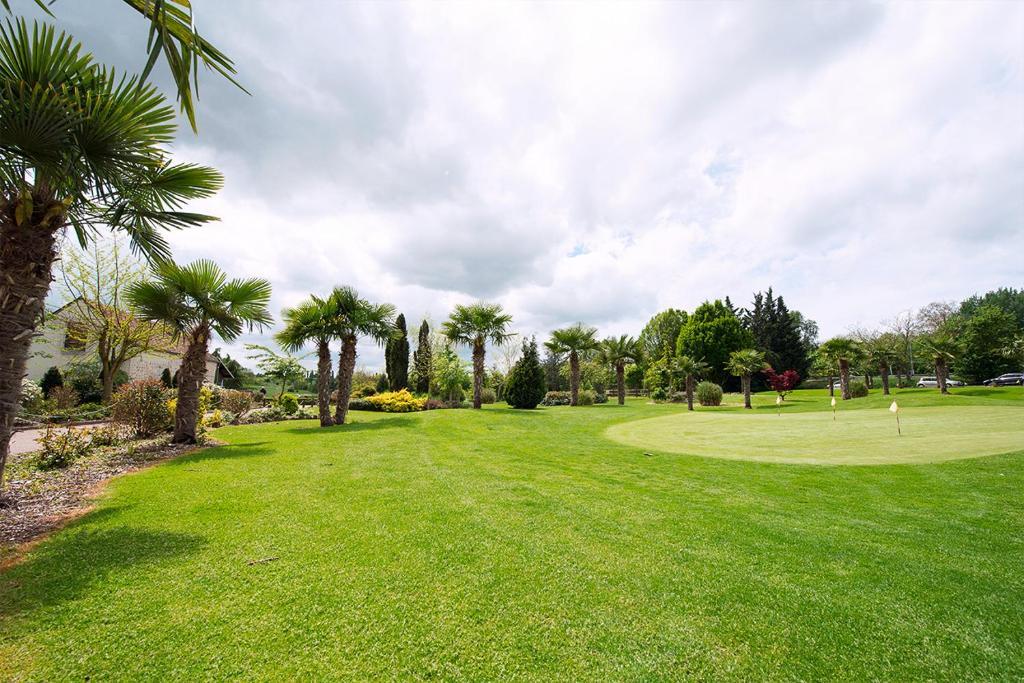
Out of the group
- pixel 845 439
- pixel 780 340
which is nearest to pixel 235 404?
pixel 845 439

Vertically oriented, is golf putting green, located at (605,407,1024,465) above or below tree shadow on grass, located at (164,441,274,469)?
below

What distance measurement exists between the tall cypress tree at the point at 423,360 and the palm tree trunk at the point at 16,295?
25986 mm

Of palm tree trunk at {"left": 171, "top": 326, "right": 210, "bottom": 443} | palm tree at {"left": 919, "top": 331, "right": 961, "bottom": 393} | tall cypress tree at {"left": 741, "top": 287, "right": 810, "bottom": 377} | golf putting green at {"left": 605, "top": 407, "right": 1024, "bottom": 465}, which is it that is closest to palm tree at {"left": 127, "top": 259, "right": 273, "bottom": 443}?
palm tree trunk at {"left": 171, "top": 326, "right": 210, "bottom": 443}

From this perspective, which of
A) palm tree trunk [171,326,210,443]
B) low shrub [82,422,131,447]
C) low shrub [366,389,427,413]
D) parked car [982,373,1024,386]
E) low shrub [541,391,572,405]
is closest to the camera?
low shrub [82,422,131,447]

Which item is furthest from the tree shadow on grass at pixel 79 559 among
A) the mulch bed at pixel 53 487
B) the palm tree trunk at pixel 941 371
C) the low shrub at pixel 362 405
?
the palm tree trunk at pixel 941 371

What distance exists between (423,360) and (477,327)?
10349 millimetres

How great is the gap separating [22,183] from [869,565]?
9145 mm

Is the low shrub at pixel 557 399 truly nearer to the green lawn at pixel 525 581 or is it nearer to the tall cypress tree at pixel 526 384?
the tall cypress tree at pixel 526 384

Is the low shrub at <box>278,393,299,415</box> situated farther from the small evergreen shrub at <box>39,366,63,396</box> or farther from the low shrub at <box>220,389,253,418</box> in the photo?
the small evergreen shrub at <box>39,366,63,396</box>

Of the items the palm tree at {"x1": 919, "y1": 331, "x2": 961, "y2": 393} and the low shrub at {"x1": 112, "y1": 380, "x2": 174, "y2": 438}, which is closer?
the low shrub at {"x1": 112, "y1": 380, "x2": 174, "y2": 438}

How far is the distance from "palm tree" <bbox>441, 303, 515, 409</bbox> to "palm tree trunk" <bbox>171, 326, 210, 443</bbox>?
1434cm

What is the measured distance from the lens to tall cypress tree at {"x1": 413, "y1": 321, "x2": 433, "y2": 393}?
1230 inches

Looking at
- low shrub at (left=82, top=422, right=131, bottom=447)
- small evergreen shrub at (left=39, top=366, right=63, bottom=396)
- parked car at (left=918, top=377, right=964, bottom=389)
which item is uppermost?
small evergreen shrub at (left=39, top=366, right=63, bottom=396)

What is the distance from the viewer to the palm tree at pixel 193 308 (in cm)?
970
